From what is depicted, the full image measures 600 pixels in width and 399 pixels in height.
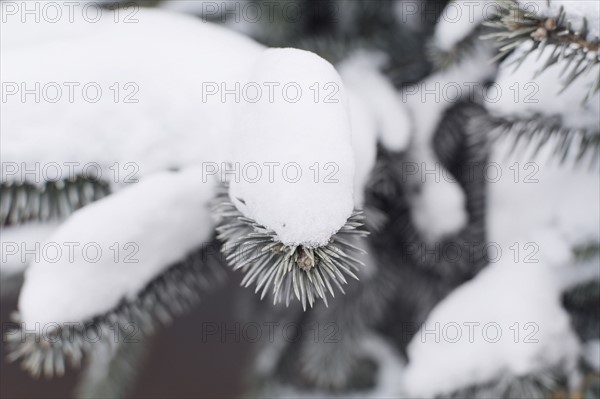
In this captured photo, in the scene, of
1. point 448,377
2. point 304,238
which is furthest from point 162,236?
point 448,377

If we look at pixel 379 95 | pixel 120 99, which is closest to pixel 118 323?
pixel 120 99

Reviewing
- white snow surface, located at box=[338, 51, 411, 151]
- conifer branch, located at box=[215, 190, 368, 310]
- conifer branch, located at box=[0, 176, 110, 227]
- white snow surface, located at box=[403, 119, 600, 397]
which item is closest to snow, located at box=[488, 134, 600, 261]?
white snow surface, located at box=[403, 119, 600, 397]

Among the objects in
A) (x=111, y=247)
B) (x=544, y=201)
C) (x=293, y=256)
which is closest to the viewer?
(x=293, y=256)

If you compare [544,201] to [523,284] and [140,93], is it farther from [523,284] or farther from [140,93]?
[140,93]

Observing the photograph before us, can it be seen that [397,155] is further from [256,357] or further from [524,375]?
[256,357]

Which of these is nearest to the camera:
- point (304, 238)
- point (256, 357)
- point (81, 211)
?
point (304, 238)

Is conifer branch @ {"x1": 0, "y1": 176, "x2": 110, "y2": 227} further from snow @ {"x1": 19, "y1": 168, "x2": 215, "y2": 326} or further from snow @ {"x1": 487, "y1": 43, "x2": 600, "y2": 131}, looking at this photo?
snow @ {"x1": 487, "y1": 43, "x2": 600, "y2": 131}
